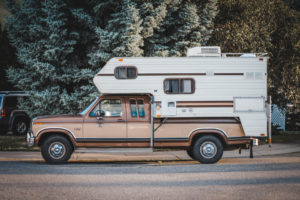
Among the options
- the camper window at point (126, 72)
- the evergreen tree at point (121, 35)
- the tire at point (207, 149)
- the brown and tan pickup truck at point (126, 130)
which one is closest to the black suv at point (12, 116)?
the evergreen tree at point (121, 35)

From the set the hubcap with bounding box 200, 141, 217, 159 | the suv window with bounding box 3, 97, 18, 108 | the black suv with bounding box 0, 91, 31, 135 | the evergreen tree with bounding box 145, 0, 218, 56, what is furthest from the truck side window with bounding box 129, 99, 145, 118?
the suv window with bounding box 3, 97, 18, 108

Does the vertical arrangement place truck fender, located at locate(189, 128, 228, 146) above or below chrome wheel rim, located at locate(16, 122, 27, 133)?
above

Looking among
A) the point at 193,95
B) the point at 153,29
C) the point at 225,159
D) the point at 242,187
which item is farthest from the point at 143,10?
the point at 242,187

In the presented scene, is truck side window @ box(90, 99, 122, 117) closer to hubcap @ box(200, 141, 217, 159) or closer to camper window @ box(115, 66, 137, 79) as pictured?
camper window @ box(115, 66, 137, 79)

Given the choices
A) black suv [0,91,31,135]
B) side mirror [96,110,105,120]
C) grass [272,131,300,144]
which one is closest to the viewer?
side mirror [96,110,105,120]

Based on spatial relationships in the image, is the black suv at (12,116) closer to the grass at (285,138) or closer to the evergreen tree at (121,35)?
the evergreen tree at (121,35)

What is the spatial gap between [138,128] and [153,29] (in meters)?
6.66

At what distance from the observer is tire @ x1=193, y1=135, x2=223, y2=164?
9.80m

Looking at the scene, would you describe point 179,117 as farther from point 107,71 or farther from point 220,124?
point 107,71

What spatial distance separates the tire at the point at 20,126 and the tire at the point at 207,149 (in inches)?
448

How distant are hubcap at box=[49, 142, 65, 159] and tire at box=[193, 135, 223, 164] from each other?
3544 millimetres

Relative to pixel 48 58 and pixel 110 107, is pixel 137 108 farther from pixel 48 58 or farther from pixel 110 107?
pixel 48 58

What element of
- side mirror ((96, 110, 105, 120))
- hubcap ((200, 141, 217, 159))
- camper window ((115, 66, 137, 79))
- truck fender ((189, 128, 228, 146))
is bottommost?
hubcap ((200, 141, 217, 159))

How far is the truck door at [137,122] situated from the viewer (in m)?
9.66
